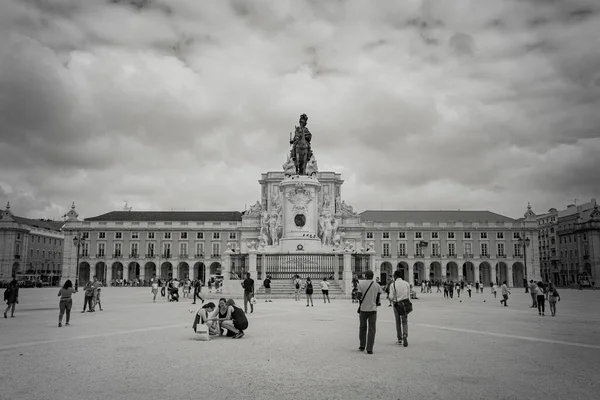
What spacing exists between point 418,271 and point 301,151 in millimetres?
57584

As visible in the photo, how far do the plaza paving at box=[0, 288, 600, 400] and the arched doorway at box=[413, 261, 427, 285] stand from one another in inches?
2849

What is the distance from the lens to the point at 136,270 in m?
87.0

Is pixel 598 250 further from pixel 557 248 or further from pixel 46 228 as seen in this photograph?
pixel 46 228

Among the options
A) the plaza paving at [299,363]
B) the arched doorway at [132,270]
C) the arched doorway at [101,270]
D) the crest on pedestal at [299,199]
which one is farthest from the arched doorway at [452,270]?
the plaza paving at [299,363]

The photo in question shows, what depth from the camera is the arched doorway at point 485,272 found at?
85.5 m

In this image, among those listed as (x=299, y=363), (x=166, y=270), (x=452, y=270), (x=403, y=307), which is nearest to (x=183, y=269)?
(x=166, y=270)

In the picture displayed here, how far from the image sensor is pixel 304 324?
14.6m

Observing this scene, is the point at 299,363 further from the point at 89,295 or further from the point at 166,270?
the point at 166,270

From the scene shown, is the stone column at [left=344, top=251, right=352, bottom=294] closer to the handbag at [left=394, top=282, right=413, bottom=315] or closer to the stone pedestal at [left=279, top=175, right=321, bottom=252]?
the stone pedestal at [left=279, top=175, right=321, bottom=252]

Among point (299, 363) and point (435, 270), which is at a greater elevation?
point (299, 363)

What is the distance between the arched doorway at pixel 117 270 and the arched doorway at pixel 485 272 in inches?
2449

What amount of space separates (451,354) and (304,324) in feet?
19.5

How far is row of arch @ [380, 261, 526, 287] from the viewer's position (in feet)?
276

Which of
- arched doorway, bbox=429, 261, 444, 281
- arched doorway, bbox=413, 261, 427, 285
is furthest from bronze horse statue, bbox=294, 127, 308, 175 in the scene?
arched doorway, bbox=429, 261, 444, 281
